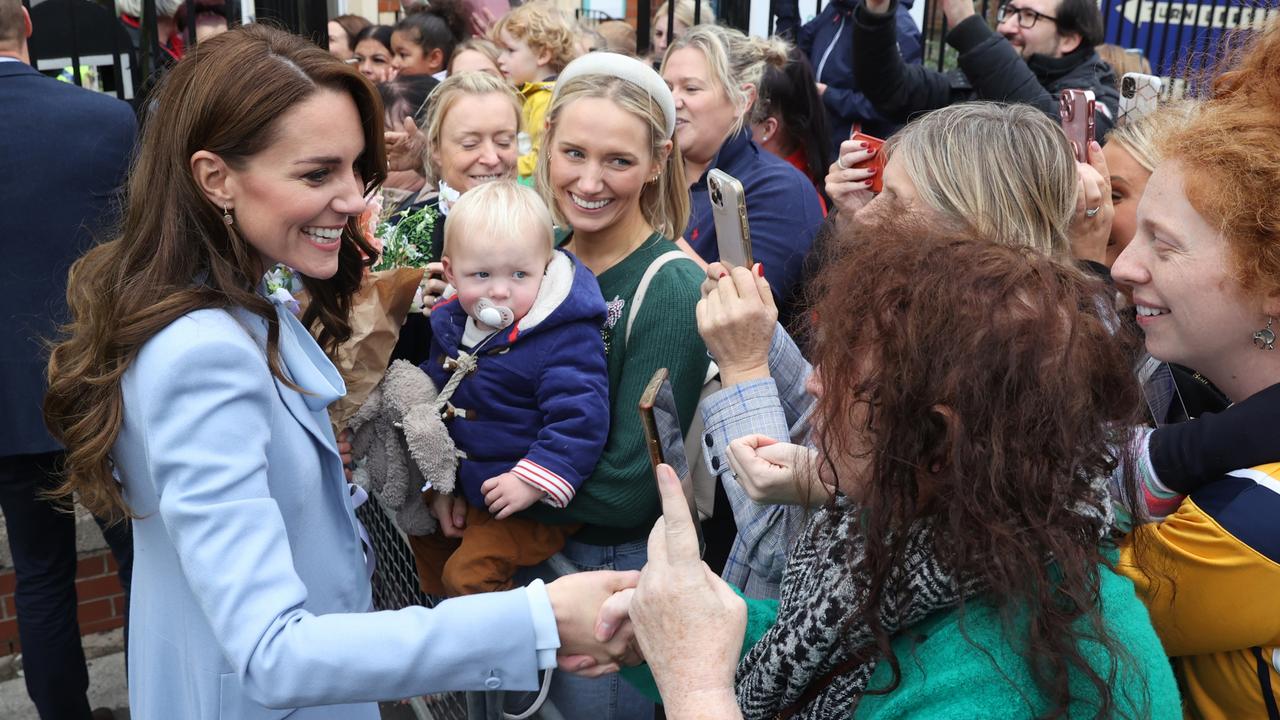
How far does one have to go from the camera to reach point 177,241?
1.71 meters

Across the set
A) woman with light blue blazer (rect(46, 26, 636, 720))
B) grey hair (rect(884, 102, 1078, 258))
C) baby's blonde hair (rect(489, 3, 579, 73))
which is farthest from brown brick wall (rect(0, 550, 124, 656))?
grey hair (rect(884, 102, 1078, 258))

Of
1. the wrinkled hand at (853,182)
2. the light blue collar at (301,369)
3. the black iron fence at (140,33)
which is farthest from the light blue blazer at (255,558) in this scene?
the wrinkled hand at (853,182)

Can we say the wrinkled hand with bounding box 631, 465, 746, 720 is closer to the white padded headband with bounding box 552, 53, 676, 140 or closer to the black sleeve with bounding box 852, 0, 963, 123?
the white padded headband with bounding box 552, 53, 676, 140

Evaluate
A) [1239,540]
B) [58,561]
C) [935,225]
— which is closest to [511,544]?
[935,225]

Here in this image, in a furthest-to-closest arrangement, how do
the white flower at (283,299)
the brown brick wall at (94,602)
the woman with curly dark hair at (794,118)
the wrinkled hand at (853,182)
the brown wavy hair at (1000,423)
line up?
1. the woman with curly dark hair at (794,118)
2. the brown brick wall at (94,602)
3. the wrinkled hand at (853,182)
4. the white flower at (283,299)
5. the brown wavy hair at (1000,423)

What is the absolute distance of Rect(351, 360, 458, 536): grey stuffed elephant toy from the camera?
2355mm

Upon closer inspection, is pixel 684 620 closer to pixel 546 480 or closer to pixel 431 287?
pixel 546 480

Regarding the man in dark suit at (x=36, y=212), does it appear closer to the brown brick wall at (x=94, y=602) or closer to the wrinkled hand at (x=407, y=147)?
the brown brick wall at (x=94, y=602)

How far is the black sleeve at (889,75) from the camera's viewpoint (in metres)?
4.32

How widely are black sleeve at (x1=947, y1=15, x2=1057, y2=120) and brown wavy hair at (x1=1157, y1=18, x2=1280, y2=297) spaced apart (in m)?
2.41

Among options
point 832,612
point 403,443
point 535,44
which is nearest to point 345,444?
point 403,443

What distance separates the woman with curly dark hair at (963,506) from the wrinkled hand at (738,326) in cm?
75

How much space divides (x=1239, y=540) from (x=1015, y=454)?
457 millimetres

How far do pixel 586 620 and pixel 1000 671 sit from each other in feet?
2.14
